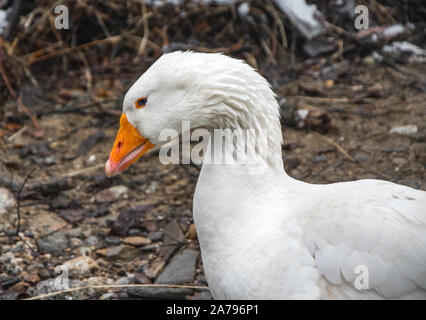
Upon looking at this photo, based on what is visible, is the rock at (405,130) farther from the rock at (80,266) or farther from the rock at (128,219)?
the rock at (80,266)

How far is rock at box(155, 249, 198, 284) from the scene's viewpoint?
10.2 feet

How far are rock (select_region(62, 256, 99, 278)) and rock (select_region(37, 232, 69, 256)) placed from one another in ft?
0.50

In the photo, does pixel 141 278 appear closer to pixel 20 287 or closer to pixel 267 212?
pixel 20 287

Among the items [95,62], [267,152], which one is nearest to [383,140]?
[267,152]

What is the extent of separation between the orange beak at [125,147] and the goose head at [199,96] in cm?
6

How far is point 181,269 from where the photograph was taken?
3.17 meters

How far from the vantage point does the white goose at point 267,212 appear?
1970 millimetres

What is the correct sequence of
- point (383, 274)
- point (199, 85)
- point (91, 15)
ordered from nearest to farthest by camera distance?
point (383, 274)
point (199, 85)
point (91, 15)

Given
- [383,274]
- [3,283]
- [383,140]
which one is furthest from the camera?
[383,140]

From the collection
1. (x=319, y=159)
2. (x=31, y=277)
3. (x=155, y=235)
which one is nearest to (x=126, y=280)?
(x=155, y=235)

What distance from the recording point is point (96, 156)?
4.33 metres

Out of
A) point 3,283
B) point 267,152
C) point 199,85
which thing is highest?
point 199,85
